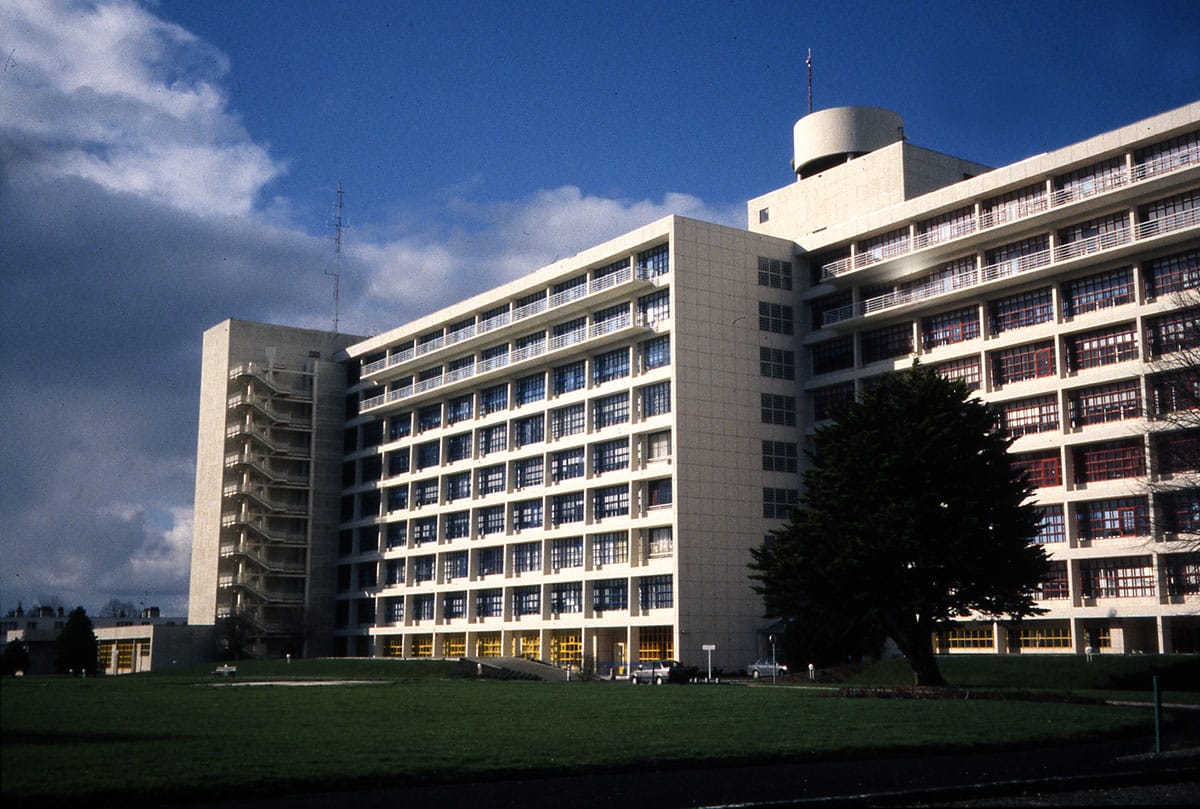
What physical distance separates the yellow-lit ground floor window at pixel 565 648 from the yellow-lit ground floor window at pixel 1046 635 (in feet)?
108

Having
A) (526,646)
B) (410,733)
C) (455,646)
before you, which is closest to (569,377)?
(526,646)

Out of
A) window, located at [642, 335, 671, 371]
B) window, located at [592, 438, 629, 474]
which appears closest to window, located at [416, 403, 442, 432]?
window, located at [592, 438, 629, 474]

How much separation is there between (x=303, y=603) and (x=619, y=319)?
50.3m

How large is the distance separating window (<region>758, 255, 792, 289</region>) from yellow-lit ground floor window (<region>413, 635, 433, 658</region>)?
4457cm

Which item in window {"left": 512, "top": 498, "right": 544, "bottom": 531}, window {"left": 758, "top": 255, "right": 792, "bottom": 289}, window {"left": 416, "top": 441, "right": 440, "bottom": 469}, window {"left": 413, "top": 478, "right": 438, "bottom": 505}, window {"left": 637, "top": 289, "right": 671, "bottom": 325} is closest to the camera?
window {"left": 637, "top": 289, "right": 671, "bottom": 325}

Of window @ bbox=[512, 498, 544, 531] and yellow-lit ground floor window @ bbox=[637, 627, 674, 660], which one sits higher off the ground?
window @ bbox=[512, 498, 544, 531]

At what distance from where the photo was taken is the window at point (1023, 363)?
71500 mm

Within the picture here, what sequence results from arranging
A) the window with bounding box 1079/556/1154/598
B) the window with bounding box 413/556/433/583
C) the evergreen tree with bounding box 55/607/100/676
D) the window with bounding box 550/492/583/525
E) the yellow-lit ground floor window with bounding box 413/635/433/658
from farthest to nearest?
the window with bounding box 413/556/433/583
the yellow-lit ground floor window with bounding box 413/635/433/658
the window with bounding box 550/492/583/525
the window with bounding box 1079/556/1154/598
the evergreen tree with bounding box 55/607/100/676

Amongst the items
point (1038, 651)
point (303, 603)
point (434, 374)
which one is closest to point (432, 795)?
point (1038, 651)

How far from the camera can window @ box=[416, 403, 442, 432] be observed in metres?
111

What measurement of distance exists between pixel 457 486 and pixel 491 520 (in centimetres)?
657

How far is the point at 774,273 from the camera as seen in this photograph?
8706cm

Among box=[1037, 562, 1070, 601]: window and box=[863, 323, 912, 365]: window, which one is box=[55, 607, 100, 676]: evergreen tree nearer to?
box=[1037, 562, 1070, 601]: window

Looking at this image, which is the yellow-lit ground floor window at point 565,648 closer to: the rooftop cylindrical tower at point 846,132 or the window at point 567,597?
the window at point 567,597
